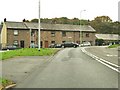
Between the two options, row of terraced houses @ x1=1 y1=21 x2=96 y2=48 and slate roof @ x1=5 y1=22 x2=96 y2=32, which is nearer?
row of terraced houses @ x1=1 y1=21 x2=96 y2=48

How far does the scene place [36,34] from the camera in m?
86.1

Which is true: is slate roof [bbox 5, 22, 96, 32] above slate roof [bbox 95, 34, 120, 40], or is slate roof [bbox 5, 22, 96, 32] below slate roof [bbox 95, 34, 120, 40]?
above

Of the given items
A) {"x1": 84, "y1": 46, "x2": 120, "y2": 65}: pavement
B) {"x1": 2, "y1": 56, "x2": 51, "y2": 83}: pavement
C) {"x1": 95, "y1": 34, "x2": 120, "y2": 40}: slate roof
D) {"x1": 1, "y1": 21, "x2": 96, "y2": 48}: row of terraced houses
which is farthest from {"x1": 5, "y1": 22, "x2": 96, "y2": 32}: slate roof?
{"x1": 2, "y1": 56, "x2": 51, "y2": 83}: pavement

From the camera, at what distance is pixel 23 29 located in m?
83.4

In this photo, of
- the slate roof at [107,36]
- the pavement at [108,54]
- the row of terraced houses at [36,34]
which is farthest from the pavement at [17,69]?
the slate roof at [107,36]

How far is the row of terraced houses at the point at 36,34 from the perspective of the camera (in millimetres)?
81812

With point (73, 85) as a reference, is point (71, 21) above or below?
above

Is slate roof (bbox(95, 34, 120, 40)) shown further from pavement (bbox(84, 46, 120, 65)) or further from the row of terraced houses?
pavement (bbox(84, 46, 120, 65))

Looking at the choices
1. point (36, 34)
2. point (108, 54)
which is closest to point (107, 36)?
point (36, 34)

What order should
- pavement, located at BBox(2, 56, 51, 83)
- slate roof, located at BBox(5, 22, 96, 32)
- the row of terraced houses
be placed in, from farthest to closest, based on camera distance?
1. slate roof, located at BBox(5, 22, 96, 32)
2. the row of terraced houses
3. pavement, located at BBox(2, 56, 51, 83)

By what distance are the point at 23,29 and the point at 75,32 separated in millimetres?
18346

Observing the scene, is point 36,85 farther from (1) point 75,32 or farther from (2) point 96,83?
(1) point 75,32

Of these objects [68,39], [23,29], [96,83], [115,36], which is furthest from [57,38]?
[96,83]

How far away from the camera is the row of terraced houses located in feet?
268
